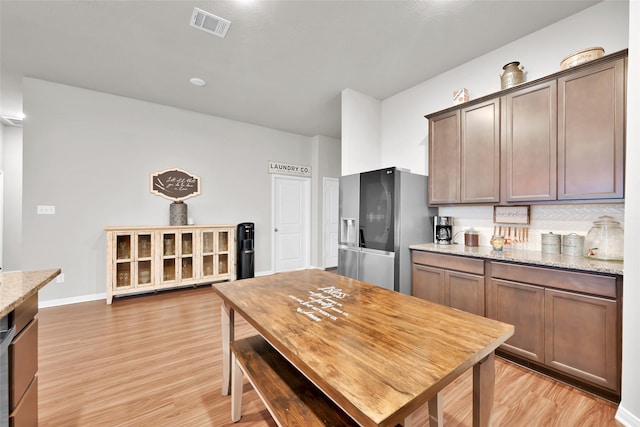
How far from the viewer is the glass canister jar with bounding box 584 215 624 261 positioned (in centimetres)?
199

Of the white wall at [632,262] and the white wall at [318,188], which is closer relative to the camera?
the white wall at [632,262]

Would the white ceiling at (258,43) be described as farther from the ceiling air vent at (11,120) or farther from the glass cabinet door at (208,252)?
the glass cabinet door at (208,252)

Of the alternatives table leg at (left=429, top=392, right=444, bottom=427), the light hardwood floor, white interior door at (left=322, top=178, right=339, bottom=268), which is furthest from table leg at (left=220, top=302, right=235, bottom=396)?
white interior door at (left=322, top=178, right=339, bottom=268)

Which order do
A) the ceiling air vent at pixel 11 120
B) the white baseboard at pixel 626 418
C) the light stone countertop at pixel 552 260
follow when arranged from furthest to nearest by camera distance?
the ceiling air vent at pixel 11 120
the light stone countertop at pixel 552 260
the white baseboard at pixel 626 418

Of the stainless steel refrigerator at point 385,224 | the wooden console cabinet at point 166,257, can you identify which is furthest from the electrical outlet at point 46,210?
the stainless steel refrigerator at point 385,224

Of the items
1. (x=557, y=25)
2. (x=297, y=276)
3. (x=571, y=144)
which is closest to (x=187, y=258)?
(x=297, y=276)

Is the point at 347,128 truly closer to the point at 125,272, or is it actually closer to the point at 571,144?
the point at 571,144

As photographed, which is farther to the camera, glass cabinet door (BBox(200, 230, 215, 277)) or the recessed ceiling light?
glass cabinet door (BBox(200, 230, 215, 277))

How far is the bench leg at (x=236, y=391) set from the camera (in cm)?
154

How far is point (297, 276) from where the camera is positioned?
1.99 metres

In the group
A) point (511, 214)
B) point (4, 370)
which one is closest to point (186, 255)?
point (4, 370)

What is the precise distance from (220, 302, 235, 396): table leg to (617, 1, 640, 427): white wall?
2.41 meters

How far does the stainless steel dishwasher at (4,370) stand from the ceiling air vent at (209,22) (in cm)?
253

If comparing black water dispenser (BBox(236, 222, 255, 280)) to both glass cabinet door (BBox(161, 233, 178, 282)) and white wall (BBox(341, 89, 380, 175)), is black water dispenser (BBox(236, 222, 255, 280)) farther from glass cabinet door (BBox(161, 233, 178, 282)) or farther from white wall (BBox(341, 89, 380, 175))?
white wall (BBox(341, 89, 380, 175))
